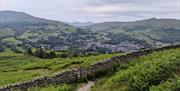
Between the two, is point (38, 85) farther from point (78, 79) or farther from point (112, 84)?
point (112, 84)

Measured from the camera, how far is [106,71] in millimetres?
42031

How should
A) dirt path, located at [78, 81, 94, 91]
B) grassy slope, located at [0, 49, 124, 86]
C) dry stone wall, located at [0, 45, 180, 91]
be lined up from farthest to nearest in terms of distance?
grassy slope, located at [0, 49, 124, 86] → dirt path, located at [78, 81, 94, 91] → dry stone wall, located at [0, 45, 180, 91]

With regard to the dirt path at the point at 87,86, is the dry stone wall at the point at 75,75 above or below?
above

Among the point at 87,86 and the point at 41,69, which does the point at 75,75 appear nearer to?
the point at 87,86

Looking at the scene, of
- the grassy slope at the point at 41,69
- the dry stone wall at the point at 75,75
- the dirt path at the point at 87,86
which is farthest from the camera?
the grassy slope at the point at 41,69

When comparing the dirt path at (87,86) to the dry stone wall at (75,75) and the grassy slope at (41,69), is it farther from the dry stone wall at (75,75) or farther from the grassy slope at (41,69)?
the grassy slope at (41,69)

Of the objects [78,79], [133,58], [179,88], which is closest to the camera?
[179,88]

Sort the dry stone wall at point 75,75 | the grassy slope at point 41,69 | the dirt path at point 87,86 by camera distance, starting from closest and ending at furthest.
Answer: the dry stone wall at point 75,75
the dirt path at point 87,86
the grassy slope at point 41,69

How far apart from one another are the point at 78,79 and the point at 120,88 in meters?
9.22

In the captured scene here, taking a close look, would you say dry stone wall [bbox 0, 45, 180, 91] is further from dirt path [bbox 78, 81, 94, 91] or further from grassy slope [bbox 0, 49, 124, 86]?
grassy slope [bbox 0, 49, 124, 86]

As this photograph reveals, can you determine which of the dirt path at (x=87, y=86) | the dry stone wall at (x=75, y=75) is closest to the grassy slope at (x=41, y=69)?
the dry stone wall at (x=75, y=75)

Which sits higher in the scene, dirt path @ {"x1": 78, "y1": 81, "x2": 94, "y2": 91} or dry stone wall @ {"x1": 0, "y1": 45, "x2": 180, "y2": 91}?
dry stone wall @ {"x1": 0, "y1": 45, "x2": 180, "y2": 91}

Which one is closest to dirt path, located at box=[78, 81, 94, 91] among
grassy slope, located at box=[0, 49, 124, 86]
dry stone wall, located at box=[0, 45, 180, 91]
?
dry stone wall, located at box=[0, 45, 180, 91]

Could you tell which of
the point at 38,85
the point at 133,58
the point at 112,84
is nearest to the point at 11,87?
the point at 38,85
